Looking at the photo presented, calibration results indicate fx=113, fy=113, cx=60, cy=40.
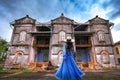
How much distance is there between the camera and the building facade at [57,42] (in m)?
18.1

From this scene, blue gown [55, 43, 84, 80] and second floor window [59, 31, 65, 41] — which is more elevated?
second floor window [59, 31, 65, 41]

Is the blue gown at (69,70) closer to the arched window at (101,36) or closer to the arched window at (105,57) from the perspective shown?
the arched window at (105,57)

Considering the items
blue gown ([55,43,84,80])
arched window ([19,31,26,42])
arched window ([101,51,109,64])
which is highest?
arched window ([19,31,26,42])

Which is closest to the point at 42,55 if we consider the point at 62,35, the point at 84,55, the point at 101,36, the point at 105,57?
the point at 62,35

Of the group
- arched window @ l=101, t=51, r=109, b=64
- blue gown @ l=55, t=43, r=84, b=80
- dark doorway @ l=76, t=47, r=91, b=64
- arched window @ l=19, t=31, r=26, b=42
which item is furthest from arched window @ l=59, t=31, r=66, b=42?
blue gown @ l=55, t=43, r=84, b=80

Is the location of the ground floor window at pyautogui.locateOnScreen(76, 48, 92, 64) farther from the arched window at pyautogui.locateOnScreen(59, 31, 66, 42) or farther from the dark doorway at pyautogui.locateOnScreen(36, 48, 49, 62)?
the dark doorway at pyautogui.locateOnScreen(36, 48, 49, 62)

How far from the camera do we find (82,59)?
2030 cm

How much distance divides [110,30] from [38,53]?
13646mm

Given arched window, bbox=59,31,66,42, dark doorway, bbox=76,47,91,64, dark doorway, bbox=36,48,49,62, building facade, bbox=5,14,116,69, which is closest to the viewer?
building facade, bbox=5,14,116,69

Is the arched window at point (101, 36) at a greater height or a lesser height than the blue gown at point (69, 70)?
greater

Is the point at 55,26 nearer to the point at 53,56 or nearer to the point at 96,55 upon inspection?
the point at 53,56

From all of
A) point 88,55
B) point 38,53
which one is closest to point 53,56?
point 38,53

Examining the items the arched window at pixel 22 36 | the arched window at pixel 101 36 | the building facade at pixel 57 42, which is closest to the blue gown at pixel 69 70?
the building facade at pixel 57 42

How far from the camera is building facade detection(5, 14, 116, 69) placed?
1809cm
